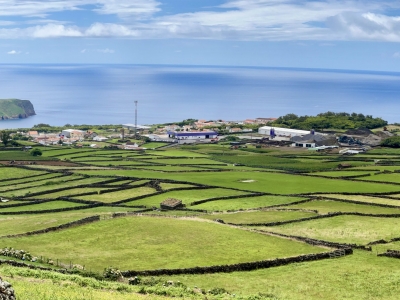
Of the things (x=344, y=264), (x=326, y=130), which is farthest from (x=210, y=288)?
(x=326, y=130)

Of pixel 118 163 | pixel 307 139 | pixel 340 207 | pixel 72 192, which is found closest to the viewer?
pixel 340 207

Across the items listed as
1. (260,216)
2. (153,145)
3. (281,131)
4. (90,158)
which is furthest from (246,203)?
(281,131)

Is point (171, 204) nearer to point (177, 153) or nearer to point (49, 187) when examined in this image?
point (49, 187)

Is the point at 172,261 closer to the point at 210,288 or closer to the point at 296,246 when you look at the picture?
the point at 210,288

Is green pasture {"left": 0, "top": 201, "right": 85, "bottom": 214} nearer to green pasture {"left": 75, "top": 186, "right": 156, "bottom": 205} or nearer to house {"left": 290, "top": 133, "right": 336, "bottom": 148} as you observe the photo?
green pasture {"left": 75, "top": 186, "right": 156, "bottom": 205}

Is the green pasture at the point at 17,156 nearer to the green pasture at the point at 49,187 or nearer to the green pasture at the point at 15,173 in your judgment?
the green pasture at the point at 15,173

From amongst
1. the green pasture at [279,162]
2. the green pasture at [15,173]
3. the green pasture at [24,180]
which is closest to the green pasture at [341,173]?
the green pasture at [279,162]
